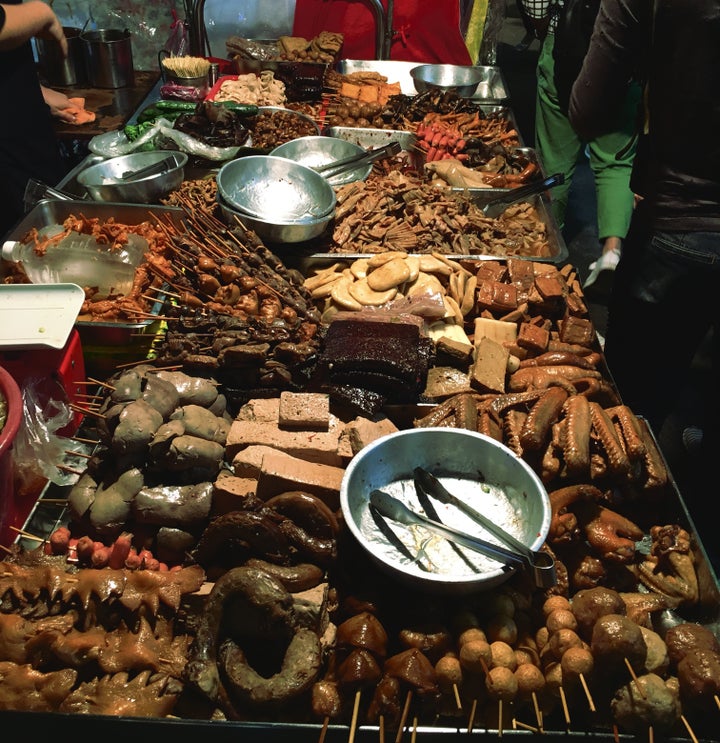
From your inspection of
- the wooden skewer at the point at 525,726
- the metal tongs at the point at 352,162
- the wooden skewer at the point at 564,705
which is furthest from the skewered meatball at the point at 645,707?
the metal tongs at the point at 352,162

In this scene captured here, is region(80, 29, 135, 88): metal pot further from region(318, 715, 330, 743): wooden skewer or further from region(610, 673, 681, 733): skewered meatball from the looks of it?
region(610, 673, 681, 733): skewered meatball

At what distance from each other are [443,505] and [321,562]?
0.53 meters

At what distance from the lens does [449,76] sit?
6953 millimetres

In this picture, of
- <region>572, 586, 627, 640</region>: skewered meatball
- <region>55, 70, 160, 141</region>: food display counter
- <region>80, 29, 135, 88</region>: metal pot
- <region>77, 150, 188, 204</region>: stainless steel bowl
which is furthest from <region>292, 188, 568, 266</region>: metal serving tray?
<region>80, 29, 135, 88</region>: metal pot

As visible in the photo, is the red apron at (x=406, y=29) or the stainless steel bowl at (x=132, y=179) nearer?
the stainless steel bowl at (x=132, y=179)

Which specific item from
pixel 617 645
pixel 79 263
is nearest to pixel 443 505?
pixel 617 645

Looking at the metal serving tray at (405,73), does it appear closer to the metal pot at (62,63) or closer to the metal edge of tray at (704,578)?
the metal pot at (62,63)

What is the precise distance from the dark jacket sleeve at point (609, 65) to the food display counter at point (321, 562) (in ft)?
5.02

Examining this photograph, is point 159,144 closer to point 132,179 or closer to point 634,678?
point 132,179

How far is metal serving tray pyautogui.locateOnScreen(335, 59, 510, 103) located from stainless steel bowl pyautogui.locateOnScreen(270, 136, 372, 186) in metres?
2.26

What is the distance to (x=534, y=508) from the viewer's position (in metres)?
2.27

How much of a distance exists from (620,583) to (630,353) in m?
2.17

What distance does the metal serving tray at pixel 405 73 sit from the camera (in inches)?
276

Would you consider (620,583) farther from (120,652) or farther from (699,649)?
(120,652)
